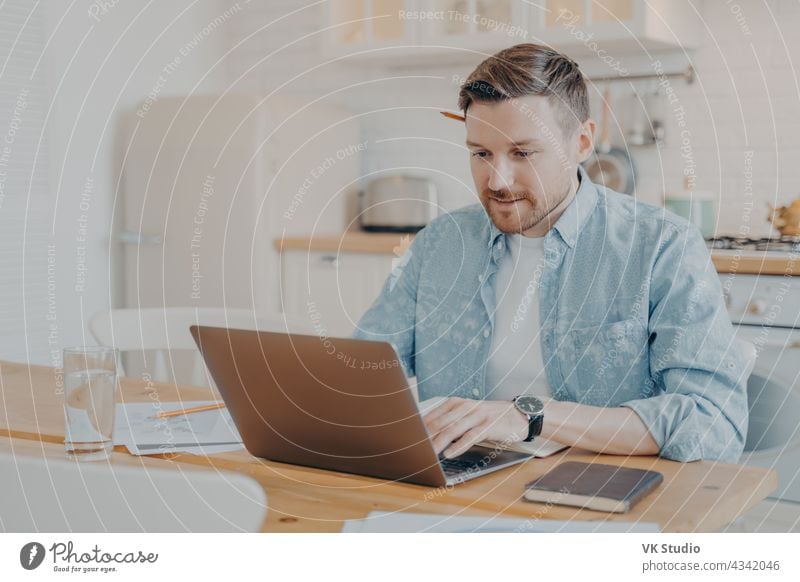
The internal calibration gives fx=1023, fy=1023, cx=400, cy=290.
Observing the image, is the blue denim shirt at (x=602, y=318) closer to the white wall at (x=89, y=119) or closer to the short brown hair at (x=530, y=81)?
the short brown hair at (x=530, y=81)

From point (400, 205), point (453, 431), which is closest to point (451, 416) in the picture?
point (453, 431)

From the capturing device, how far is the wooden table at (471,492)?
0.89 m

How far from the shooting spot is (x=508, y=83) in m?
1.39

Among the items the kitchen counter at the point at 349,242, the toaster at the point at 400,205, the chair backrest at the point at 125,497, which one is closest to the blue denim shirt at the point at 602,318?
the chair backrest at the point at 125,497

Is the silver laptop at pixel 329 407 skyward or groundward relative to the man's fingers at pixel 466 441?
skyward

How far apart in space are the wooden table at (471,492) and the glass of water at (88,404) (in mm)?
22

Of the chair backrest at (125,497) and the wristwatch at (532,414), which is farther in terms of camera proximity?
the wristwatch at (532,414)

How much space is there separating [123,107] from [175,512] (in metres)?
2.61

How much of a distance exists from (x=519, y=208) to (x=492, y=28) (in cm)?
152

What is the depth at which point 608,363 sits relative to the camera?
1364mm

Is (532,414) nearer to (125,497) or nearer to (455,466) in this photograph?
(455,466)

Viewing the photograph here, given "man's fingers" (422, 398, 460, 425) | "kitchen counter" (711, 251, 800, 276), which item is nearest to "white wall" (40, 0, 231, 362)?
"kitchen counter" (711, 251, 800, 276)
